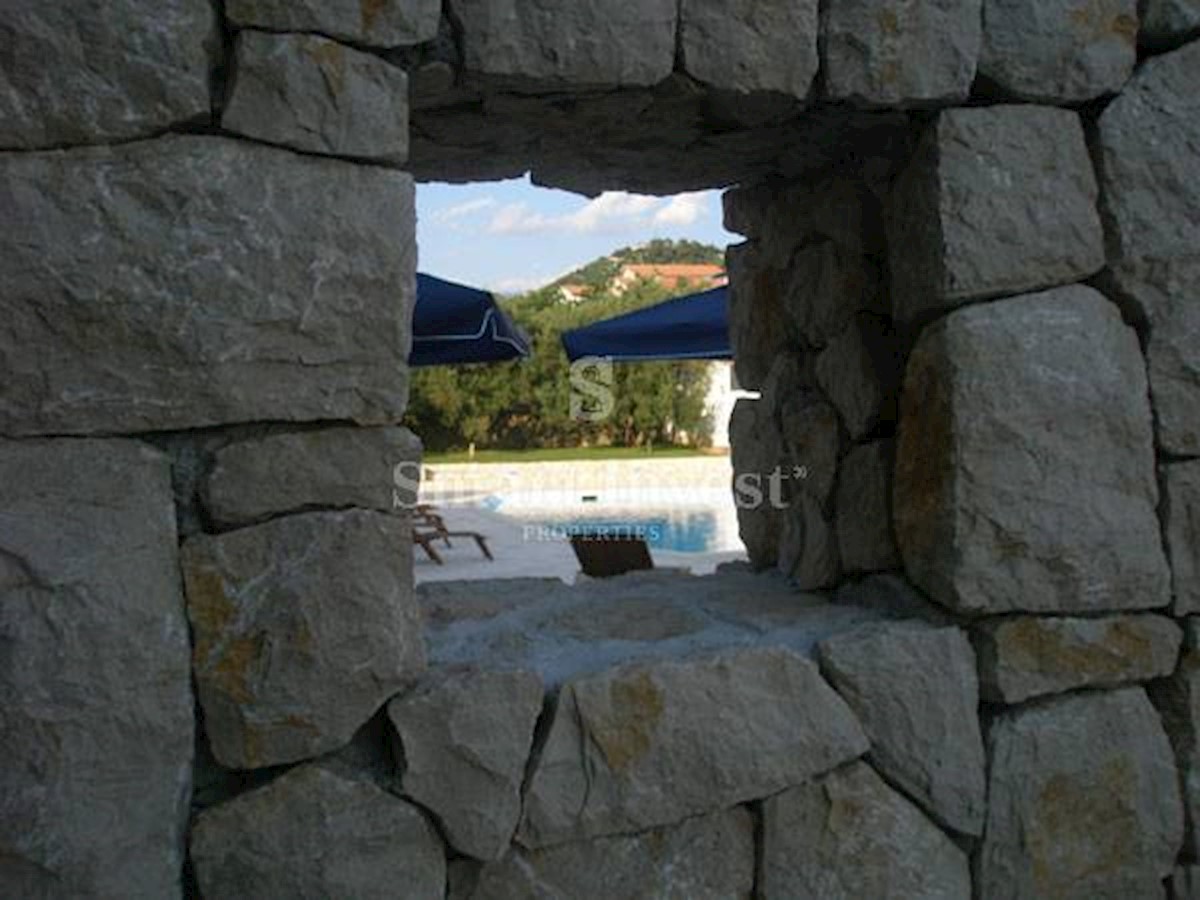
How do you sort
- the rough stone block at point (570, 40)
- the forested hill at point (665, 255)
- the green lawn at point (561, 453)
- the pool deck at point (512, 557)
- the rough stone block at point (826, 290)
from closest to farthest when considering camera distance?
the rough stone block at point (570, 40) < the rough stone block at point (826, 290) < the pool deck at point (512, 557) < the green lawn at point (561, 453) < the forested hill at point (665, 255)

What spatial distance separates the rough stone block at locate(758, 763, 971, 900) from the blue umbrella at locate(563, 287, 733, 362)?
3729 mm

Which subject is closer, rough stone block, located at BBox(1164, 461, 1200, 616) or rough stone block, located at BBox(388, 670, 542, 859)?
rough stone block, located at BBox(388, 670, 542, 859)

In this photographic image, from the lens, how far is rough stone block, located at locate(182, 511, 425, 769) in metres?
1.50

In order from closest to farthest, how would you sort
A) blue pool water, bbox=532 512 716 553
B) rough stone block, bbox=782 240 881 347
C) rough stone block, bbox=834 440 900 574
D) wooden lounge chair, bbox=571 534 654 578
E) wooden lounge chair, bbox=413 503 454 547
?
rough stone block, bbox=834 440 900 574
rough stone block, bbox=782 240 881 347
wooden lounge chair, bbox=571 534 654 578
wooden lounge chair, bbox=413 503 454 547
blue pool water, bbox=532 512 716 553

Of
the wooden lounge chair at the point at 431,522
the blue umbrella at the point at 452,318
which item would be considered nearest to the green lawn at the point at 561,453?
the wooden lounge chair at the point at 431,522

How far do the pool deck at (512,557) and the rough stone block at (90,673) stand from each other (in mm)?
3874

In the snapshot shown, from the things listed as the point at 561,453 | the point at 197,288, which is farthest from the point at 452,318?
the point at 561,453

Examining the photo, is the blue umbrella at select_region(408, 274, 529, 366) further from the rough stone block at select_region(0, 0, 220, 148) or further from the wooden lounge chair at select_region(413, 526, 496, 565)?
the rough stone block at select_region(0, 0, 220, 148)

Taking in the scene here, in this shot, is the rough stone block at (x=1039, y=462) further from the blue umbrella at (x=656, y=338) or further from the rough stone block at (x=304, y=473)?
the blue umbrella at (x=656, y=338)

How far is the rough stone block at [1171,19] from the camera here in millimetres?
1923

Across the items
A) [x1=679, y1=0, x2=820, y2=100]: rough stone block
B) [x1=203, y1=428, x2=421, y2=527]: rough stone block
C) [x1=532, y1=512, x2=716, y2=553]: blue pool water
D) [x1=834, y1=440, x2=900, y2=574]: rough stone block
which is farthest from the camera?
[x1=532, y1=512, x2=716, y2=553]: blue pool water

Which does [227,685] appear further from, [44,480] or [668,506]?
[668,506]

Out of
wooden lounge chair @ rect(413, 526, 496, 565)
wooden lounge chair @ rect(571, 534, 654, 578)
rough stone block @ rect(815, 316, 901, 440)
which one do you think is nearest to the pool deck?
wooden lounge chair @ rect(413, 526, 496, 565)

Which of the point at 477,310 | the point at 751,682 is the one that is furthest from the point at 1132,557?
the point at 477,310
